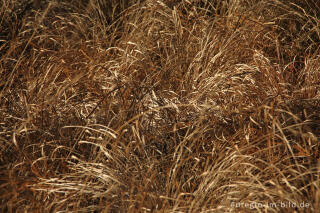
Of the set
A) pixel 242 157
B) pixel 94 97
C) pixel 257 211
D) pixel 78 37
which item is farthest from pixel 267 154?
pixel 78 37

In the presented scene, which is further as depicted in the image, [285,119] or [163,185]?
[285,119]

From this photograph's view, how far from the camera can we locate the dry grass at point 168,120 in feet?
6.33

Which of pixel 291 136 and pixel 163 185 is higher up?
pixel 291 136

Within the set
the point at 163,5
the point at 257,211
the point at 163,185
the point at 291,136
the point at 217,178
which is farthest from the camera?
the point at 163,5

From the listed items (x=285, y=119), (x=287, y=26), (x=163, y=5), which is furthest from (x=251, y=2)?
(x=285, y=119)

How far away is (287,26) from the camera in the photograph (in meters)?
3.45

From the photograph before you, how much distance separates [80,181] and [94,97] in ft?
2.85

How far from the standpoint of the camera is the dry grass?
1930 mm

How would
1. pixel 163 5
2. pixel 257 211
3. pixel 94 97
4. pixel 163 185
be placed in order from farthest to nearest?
pixel 163 5 → pixel 94 97 → pixel 163 185 → pixel 257 211

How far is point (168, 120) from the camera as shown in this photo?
2.42 metres

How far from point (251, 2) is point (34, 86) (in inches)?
68.4

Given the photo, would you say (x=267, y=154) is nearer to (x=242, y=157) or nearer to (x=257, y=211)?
(x=242, y=157)

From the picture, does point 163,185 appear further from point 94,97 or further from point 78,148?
point 94,97

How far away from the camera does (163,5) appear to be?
342 cm
